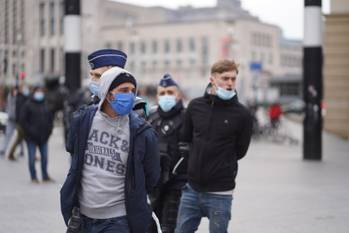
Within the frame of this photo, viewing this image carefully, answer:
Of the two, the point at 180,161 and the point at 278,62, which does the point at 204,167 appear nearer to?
the point at 180,161

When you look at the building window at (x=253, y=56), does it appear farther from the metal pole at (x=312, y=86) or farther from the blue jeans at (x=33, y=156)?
the blue jeans at (x=33, y=156)

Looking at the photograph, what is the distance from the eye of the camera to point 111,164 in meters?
4.84

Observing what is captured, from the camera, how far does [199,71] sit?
10856 cm

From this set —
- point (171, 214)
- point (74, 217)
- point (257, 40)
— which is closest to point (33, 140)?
point (171, 214)

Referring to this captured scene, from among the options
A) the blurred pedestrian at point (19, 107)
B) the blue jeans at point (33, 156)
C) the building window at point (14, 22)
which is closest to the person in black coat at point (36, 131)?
the blue jeans at point (33, 156)

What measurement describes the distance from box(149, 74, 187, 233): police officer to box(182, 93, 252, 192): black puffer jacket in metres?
0.84

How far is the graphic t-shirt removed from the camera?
481cm

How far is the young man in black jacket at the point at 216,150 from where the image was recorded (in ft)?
19.6

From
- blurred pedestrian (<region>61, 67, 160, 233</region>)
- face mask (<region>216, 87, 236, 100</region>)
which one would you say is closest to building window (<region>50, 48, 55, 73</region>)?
face mask (<region>216, 87, 236, 100</region>)

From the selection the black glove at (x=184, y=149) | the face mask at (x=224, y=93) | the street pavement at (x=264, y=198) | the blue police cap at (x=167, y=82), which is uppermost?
the blue police cap at (x=167, y=82)

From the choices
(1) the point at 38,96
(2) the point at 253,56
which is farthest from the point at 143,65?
(1) the point at 38,96

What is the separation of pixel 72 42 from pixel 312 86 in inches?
237

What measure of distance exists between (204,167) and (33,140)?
27.1ft

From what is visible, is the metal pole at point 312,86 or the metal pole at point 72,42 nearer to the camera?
the metal pole at point 312,86
